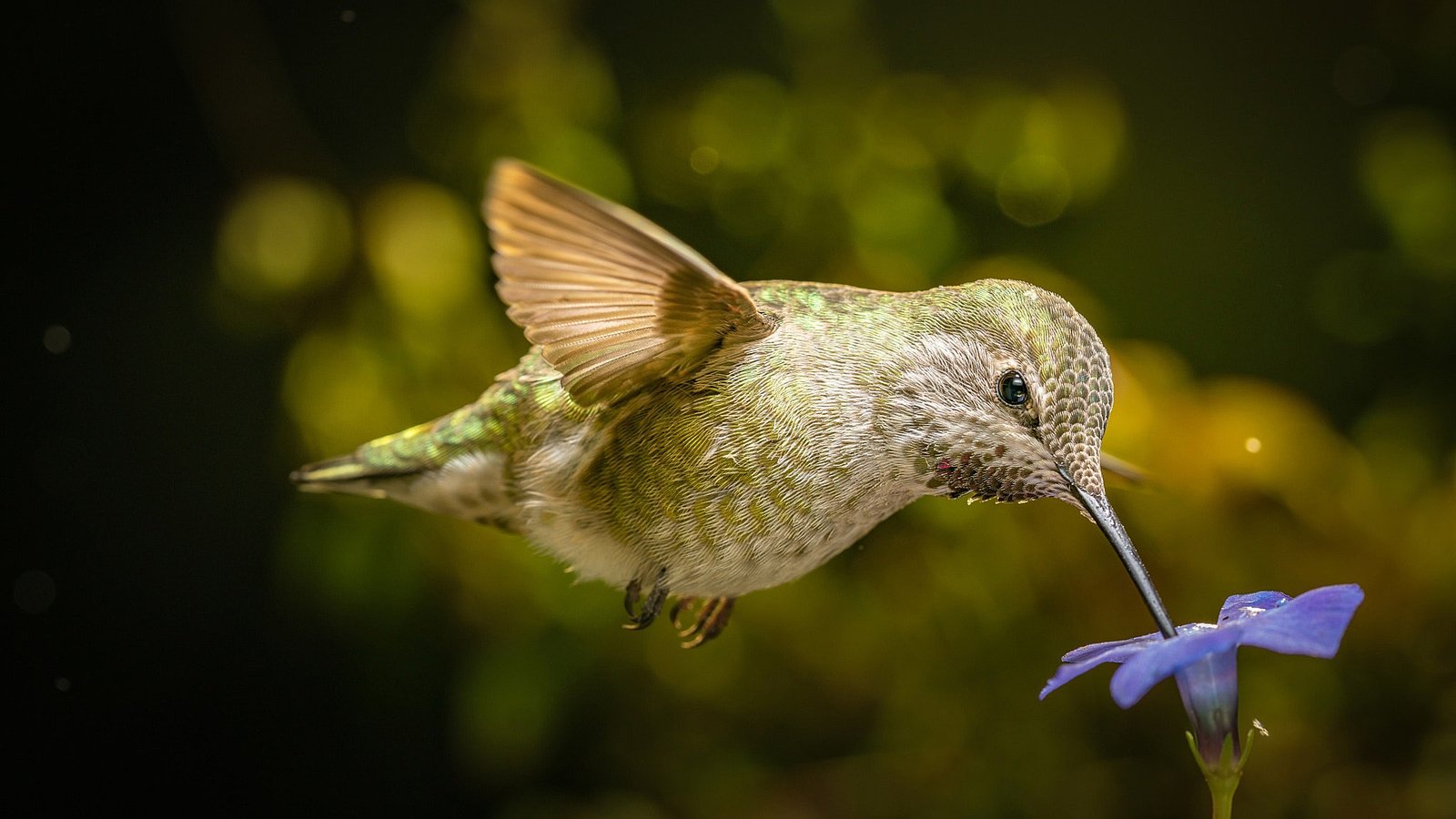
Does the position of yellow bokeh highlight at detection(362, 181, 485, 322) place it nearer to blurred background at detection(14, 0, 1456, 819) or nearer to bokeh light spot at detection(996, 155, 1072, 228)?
blurred background at detection(14, 0, 1456, 819)

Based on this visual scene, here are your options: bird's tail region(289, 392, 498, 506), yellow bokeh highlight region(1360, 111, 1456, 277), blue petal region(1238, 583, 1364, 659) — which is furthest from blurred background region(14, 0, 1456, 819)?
blue petal region(1238, 583, 1364, 659)

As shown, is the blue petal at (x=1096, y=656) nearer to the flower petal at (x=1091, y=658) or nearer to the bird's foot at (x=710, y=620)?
the flower petal at (x=1091, y=658)

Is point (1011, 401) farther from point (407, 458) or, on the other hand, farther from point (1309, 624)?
point (407, 458)

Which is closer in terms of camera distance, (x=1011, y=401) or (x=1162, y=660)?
(x=1162, y=660)

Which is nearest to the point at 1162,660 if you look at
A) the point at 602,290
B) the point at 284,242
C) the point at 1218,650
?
the point at 1218,650

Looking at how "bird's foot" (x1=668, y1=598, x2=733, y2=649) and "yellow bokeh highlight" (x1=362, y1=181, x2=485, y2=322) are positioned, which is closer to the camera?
"bird's foot" (x1=668, y1=598, x2=733, y2=649)

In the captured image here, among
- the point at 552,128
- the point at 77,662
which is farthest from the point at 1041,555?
the point at 77,662

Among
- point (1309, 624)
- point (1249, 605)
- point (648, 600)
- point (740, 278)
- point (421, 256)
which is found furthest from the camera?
point (740, 278)

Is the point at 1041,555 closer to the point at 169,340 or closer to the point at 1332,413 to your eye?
the point at 1332,413
